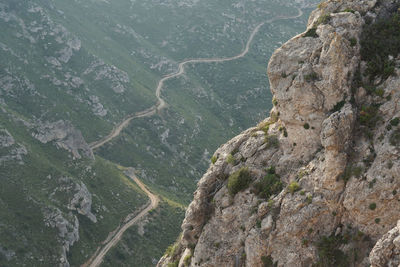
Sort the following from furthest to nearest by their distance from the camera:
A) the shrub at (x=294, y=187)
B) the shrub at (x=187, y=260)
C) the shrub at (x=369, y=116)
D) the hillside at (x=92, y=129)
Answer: the hillside at (x=92, y=129), the shrub at (x=187, y=260), the shrub at (x=294, y=187), the shrub at (x=369, y=116)

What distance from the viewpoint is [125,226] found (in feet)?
316

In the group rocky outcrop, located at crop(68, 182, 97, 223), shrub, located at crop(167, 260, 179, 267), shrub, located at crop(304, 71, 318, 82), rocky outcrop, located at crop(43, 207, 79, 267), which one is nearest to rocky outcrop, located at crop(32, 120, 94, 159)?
rocky outcrop, located at crop(68, 182, 97, 223)

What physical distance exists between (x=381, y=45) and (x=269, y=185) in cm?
1822

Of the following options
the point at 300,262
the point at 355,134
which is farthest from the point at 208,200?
the point at 355,134

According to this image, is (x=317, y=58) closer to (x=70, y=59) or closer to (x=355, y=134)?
(x=355, y=134)

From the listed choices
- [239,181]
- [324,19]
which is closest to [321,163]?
[239,181]

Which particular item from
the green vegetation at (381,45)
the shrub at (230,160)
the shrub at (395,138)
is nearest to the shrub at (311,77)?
the green vegetation at (381,45)

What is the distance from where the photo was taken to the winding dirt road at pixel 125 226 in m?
85.6

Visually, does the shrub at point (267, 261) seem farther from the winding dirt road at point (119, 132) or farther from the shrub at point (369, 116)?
the winding dirt road at point (119, 132)

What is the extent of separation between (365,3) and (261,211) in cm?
2542

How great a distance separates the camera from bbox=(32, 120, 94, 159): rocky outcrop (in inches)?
4345

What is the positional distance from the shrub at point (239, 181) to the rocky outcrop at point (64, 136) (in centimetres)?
8007

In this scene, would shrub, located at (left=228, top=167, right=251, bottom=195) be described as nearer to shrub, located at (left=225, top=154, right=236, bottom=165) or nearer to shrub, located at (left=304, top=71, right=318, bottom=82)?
shrub, located at (left=225, top=154, right=236, bottom=165)

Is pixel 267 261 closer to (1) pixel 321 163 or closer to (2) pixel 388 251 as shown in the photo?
(1) pixel 321 163
